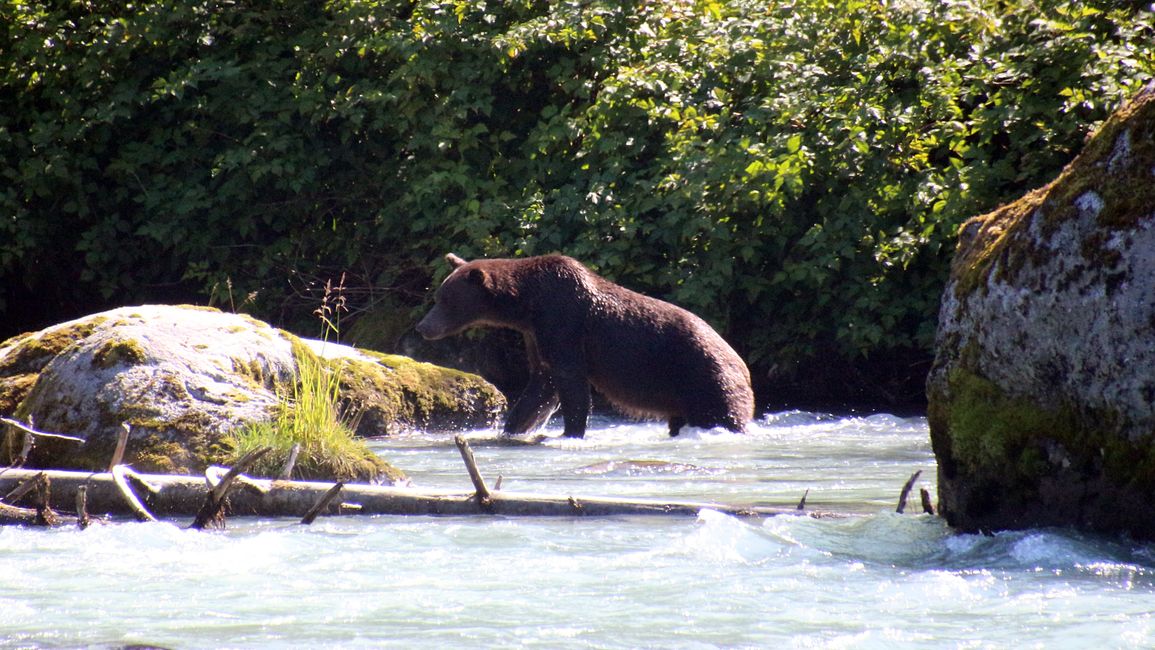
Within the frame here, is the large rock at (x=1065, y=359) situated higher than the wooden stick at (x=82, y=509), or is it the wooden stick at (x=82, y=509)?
the large rock at (x=1065, y=359)

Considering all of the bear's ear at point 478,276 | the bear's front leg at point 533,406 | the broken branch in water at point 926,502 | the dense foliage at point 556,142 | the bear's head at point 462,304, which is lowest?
the broken branch in water at point 926,502

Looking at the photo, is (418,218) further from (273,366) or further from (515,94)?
(273,366)

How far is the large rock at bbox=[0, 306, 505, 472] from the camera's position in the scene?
716cm

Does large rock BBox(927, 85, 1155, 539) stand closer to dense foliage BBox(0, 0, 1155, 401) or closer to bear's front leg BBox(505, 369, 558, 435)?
bear's front leg BBox(505, 369, 558, 435)

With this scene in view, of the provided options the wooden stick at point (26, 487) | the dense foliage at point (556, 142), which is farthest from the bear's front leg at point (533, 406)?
the wooden stick at point (26, 487)

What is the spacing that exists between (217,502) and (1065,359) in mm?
3421

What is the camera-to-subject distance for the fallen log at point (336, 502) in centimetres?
577

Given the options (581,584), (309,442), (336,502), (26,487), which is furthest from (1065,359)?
(26,487)

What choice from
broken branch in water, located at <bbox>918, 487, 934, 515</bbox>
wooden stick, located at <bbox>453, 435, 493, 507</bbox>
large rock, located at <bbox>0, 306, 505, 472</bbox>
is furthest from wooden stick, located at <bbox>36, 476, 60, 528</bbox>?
broken branch in water, located at <bbox>918, 487, 934, 515</bbox>

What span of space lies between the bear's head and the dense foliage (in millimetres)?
2379

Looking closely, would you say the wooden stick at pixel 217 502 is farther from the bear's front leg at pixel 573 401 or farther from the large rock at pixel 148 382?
the bear's front leg at pixel 573 401

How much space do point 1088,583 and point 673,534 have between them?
1.69m

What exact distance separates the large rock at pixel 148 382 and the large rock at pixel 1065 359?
3.41 meters

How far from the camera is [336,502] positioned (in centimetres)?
604
